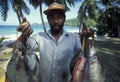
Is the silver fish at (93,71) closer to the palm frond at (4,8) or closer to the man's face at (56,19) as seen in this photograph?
the man's face at (56,19)

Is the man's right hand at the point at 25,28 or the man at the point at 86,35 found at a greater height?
the man's right hand at the point at 25,28

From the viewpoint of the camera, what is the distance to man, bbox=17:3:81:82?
327cm

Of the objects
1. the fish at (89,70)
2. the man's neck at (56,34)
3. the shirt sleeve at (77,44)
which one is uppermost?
the man's neck at (56,34)

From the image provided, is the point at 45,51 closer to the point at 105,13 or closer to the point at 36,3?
the point at 36,3

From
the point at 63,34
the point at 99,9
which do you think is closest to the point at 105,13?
the point at 99,9

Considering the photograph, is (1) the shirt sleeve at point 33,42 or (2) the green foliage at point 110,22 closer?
(1) the shirt sleeve at point 33,42

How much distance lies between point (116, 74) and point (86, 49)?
8584 mm

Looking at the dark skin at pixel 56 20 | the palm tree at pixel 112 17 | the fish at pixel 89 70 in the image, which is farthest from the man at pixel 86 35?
the palm tree at pixel 112 17

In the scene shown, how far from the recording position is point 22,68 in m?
2.74

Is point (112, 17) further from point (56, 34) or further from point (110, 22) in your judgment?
point (56, 34)

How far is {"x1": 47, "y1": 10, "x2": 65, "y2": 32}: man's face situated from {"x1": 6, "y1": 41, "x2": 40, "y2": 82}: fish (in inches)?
22.7

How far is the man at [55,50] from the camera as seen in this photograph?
10.7ft

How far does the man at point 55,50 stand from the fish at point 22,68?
0.42 metres

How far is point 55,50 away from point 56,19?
39 centimetres
